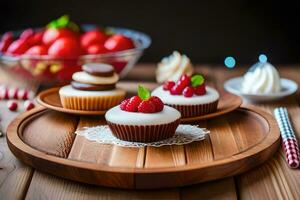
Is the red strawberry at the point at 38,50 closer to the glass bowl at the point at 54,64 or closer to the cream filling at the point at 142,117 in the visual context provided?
the glass bowl at the point at 54,64

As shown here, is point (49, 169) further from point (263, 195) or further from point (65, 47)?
point (65, 47)

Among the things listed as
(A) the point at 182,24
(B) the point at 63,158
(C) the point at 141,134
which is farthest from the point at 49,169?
(A) the point at 182,24

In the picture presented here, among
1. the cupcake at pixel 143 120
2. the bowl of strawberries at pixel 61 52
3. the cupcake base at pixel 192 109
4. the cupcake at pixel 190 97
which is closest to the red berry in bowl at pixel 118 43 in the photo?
the bowl of strawberries at pixel 61 52

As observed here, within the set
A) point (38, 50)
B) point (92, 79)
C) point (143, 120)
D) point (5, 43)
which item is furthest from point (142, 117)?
point (5, 43)

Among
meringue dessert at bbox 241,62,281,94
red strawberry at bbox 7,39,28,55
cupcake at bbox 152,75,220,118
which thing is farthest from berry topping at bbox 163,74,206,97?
red strawberry at bbox 7,39,28,55

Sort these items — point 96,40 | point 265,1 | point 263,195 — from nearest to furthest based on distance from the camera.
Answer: point 263,195 < point 96,40 < point 265,1

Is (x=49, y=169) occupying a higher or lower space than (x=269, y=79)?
higher
